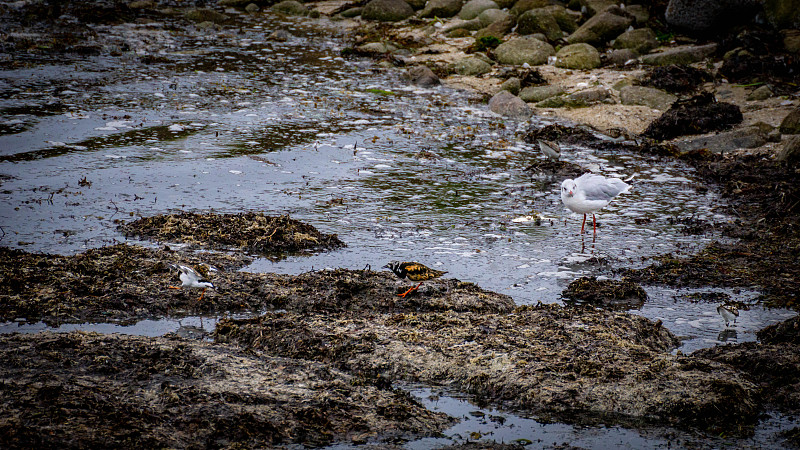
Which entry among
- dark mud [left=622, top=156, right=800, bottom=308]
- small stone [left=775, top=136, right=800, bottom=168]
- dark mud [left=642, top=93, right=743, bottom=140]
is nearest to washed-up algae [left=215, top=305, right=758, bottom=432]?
dark mud [left=622, top=156, right=800, bottom=308]

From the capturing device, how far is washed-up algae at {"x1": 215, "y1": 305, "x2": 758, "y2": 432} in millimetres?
3982

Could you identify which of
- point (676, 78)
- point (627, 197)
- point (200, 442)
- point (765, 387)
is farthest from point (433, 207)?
point (676, 78)

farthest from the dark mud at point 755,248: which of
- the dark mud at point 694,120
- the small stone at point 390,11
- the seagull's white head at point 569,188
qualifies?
the small stone at point 390,11

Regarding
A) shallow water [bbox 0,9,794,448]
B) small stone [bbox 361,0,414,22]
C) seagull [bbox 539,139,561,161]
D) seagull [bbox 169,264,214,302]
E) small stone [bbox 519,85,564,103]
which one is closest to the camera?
seagull [bbox 169,264,214,302]

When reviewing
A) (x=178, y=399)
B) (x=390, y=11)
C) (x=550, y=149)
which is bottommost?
(x=178, y=399)

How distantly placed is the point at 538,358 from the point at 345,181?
189 inches

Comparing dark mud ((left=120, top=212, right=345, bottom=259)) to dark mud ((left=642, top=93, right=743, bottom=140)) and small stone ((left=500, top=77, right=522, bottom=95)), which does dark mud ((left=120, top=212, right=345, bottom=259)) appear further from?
small stone ((left=500, top=77, right=522, bottom=95))

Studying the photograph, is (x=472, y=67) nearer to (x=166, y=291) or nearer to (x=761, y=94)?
(x=761, y=94)

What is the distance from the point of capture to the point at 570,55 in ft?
46.5

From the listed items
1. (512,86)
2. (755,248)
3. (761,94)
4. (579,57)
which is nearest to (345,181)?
(755,248)

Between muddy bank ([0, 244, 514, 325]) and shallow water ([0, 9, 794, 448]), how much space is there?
216mm

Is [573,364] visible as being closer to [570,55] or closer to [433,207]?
[433,207]

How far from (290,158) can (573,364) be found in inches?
240

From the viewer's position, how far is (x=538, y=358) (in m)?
4.39
